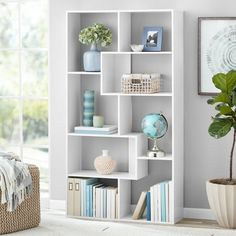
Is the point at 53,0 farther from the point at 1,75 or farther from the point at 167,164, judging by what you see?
the point at 167,164

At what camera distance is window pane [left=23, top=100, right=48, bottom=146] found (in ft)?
24.3

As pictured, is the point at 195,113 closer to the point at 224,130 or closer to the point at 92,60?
the point at 224,130

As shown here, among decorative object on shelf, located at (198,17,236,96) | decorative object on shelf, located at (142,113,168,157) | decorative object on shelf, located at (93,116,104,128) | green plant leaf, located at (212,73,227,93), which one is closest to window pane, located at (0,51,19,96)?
Result: decorative object on shelf, located at (93,116,104,128)

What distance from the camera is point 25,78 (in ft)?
24.4

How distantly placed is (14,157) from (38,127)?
128cm

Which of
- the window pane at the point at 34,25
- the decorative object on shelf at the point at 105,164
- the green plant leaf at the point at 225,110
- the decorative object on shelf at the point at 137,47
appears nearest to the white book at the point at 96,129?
the decorative object on shelf at the point at 105,164

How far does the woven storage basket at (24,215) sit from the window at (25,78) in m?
1.27

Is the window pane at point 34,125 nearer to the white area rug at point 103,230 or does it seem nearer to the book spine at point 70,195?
the book spine at point 70,195

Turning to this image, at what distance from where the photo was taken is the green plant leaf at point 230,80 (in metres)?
6.30

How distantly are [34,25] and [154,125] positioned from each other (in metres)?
1.57

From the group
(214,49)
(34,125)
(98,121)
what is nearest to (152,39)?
(214,49)

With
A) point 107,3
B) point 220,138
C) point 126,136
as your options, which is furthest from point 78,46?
point 220,138

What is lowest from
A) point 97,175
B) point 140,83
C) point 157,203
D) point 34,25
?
point 157,203

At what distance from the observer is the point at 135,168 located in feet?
22.3
